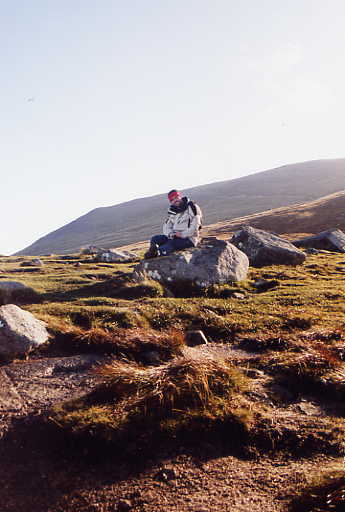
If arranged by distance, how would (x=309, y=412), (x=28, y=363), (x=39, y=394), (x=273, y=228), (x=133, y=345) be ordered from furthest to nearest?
(x=273, y=228), (x=133, y=345), (x=28, y=363), (x=39, y=394), (x=309, y=412)

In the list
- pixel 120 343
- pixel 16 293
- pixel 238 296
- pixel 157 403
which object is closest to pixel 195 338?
pixel 120 343

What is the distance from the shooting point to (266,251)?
748 inches

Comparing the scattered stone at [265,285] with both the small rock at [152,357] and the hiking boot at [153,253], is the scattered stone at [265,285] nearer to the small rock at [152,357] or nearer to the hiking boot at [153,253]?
the hiking boot at [153,253]

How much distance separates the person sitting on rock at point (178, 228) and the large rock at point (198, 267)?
169cm

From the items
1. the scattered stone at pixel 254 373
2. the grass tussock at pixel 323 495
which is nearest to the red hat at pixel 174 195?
the scattered stone at pixel 254 373

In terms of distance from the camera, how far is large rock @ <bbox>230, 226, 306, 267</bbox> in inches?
743

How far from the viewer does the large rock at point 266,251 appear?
18875 mm

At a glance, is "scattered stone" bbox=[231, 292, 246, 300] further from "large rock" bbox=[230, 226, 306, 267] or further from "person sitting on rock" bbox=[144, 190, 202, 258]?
"large rock" bbox=[230, 226, 306, 267]

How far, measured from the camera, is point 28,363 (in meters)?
6.95

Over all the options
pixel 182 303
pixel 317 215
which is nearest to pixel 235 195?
pixel 317 215

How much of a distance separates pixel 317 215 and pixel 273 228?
1161 cm

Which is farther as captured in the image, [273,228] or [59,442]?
[273,228]

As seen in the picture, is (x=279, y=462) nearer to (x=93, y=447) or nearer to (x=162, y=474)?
(x=162, y=474)

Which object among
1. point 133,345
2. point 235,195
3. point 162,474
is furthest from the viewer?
point 235,195
